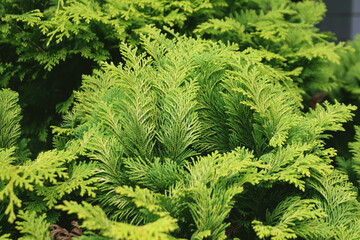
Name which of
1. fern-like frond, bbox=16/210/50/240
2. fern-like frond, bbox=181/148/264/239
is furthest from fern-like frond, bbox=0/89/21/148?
A: fern-like frond, bbox=181/148/264/239

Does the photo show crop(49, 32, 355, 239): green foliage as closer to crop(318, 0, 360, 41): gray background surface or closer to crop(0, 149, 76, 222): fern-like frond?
crop(0, 149, 76, 222): fern-like frond

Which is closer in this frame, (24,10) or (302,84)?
(24,10)

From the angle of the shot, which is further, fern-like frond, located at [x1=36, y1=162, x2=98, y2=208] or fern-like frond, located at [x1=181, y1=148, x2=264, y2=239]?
fern-like frond, located at [x1=36, y1=162, x2=98, y2=208]

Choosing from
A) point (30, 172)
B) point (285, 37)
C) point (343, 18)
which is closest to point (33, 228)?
point (30, 172)

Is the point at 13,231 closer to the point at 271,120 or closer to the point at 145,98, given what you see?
the point at 145,98

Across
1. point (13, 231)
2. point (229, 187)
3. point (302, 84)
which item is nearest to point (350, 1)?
point (302, 84)

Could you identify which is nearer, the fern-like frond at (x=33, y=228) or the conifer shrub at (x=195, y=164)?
the fern-like frond at (x=33, y=228)

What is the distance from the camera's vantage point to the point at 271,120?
5.90 feet

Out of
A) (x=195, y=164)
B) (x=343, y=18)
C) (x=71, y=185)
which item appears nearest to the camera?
(x=71, y=185)

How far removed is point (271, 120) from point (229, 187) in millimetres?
455

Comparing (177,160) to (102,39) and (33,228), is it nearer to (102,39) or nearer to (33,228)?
(33,228)

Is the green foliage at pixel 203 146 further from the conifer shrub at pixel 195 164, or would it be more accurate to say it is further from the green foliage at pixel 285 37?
the green foliage at pixel 285 37

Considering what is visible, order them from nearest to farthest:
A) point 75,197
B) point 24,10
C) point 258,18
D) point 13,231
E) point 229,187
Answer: point 229,187
point 13,231
point 75,197
point 24,10
point 258,18

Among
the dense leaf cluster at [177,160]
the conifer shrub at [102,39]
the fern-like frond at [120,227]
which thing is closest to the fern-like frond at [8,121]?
the dense leaf cluster at [177,160]
